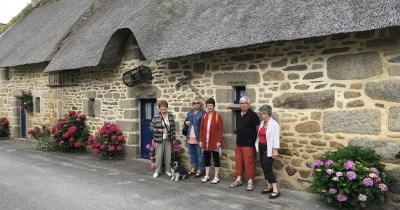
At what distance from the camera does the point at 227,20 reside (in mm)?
6828

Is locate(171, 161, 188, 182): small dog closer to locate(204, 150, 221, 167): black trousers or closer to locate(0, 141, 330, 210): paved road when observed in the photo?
locate(0, 141, 330, 210): paved road

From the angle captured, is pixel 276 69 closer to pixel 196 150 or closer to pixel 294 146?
pixel 294 146

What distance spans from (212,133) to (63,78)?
7040 millimetres

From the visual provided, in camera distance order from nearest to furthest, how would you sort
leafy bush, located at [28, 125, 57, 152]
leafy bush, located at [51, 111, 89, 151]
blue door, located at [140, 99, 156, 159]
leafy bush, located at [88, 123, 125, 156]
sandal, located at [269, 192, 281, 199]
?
1. sandal, located at [269, 192, 281, 199]
2. blue door, located at [140, 99, 156, 159]
3. leafy bush, located at [88, 123, 125, 156]
4. leafy bush, located at [51, 111, 89, 151]
5. leafy bush, located at [28, 125, 57, 152]

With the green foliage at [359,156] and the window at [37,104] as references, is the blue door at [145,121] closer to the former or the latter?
the green foliage at [359,156]

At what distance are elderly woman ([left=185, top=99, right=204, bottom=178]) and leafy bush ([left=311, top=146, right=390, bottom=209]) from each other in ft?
8.56

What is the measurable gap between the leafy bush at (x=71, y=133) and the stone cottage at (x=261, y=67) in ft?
1.06

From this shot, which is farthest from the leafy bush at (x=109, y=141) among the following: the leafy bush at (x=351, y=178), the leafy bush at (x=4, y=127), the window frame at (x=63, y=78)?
the leafy bush at (x=4, y=127)

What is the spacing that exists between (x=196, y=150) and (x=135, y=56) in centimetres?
313

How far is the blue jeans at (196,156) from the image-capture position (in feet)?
24.7

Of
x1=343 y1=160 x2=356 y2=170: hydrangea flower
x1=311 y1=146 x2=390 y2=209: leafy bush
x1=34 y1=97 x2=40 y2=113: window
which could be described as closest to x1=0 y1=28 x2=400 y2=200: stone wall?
x1=311 y1=146 x2=390 y2=209: leafy bush

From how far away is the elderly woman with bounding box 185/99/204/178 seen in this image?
7371 millimetres

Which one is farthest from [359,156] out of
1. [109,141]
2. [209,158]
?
[109,141]

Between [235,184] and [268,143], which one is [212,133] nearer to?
[235,184]
